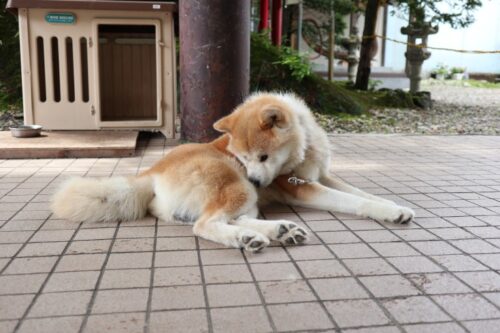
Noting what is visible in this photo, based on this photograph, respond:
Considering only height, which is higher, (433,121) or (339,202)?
(433,121)

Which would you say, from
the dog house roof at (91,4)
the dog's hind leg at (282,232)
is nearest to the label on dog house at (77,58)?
the dog house roof at (91,4)

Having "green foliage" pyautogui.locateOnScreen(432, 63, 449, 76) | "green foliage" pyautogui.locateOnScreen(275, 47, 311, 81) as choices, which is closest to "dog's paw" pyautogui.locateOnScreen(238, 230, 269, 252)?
"green foliage" pyautogui.locateOnScreen(275, 47, 311, 81)

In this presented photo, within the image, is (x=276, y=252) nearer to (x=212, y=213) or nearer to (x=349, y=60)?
(x=212, y=213)

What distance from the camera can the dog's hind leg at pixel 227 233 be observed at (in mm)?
2590

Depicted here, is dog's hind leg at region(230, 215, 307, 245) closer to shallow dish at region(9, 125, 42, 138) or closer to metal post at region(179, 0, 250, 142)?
metal post at region(179, 0, 250, 142)

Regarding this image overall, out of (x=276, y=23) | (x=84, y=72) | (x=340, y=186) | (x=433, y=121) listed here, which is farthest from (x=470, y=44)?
(x=340, y=186)

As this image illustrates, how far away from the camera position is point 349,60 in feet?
50.1

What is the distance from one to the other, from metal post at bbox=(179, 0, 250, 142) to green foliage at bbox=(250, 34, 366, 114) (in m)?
2.90

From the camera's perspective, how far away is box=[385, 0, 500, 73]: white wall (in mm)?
19344

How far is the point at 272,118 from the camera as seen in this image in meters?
3.09

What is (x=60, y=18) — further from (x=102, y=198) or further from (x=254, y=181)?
(x=254, y=181)

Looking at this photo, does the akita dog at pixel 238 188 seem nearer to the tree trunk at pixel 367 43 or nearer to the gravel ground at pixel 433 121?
the gravel ground at pixel 433 121

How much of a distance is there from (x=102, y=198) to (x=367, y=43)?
10.3m

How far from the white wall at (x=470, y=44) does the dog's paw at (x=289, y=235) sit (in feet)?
58.3
